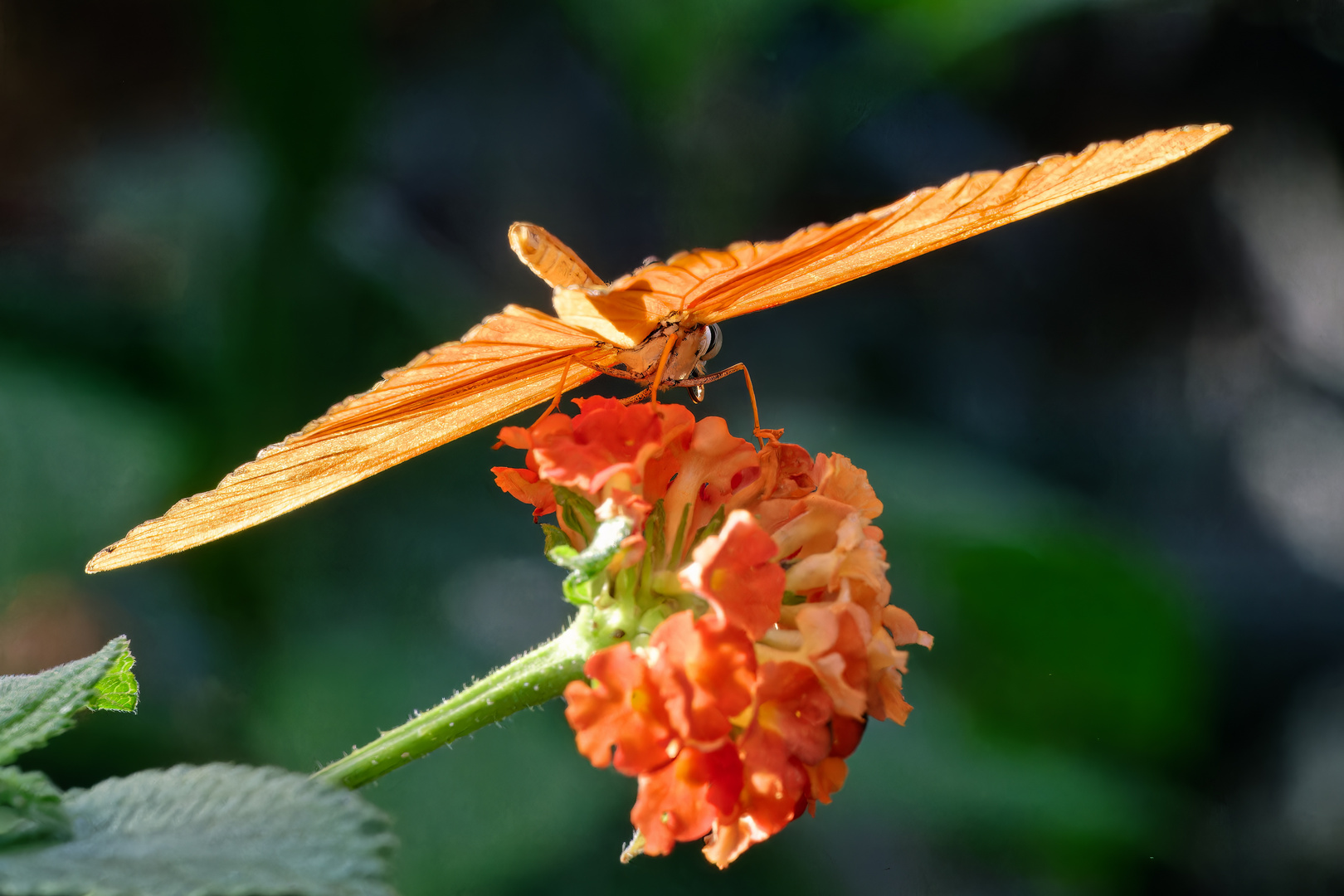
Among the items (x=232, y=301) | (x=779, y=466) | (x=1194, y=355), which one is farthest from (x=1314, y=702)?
(x=232, y=301)

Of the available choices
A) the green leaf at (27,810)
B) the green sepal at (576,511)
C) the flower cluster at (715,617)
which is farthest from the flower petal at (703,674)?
the green leaf at (27,810)

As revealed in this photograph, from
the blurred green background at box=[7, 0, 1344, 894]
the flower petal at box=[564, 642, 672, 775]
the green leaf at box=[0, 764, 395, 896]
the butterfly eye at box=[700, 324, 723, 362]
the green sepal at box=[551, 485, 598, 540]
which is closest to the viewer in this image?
the green leaf at box=[0, 764, 395, 896]

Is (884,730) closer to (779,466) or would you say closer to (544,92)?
(779,466)

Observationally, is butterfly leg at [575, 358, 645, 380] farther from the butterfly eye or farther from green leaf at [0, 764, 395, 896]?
green leaf at [0, 764, 395, 896]

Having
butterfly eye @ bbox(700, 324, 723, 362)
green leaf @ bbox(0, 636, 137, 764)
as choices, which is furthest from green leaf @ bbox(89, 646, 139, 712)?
butterfly eye @ bbox(700, 324, 723, 362)

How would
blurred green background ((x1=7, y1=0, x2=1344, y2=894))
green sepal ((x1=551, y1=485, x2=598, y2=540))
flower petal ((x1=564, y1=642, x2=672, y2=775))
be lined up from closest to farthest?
flower petal ((x1=564, y1=642, x2=672, y2=775))
green sepal ((x1=551, y1=485, x2=598, y2=540))
blurred green background ((x1=7, y1=0, x2=1344, y2=894))

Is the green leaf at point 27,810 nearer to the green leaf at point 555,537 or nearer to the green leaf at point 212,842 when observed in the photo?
the green leaf at point 212,842

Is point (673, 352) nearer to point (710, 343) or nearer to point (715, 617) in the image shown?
point (710, 343)

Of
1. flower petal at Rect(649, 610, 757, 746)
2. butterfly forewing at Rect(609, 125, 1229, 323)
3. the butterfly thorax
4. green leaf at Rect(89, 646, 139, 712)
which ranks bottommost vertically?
flower petal at Rect(649, 610, 757, 746)
